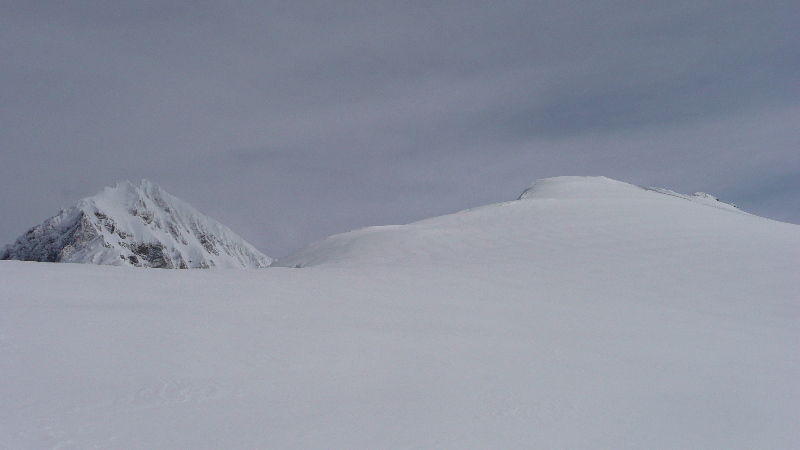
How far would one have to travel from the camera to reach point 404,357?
31.8ft

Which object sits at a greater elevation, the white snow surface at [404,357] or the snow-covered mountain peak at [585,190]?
the snow-covered mountain peak at [585,190]

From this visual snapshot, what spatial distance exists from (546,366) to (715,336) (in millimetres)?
6697

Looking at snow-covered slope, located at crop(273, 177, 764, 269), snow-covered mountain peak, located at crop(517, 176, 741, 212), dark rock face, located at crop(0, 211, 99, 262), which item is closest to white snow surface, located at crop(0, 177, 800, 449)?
snow-covered slope, located at crop(273, 177, 764, 269)

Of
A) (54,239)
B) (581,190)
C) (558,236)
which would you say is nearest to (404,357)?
(558,236)

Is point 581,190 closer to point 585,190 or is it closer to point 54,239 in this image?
point 585,190

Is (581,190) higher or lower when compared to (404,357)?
higher

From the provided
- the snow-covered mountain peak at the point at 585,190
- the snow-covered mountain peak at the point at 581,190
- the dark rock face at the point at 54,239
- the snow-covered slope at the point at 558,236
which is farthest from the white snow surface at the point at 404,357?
the dark rock face at the point at 54,239

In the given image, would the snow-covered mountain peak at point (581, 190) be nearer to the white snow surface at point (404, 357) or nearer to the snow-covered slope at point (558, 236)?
the snow-covered slope at point (558, 236)

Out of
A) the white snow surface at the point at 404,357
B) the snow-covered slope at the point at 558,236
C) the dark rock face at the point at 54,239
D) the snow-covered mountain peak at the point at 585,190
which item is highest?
the dark rock face at the point at 54,239

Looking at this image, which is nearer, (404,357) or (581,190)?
(404,357)

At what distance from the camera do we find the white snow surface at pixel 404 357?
654 centimetres

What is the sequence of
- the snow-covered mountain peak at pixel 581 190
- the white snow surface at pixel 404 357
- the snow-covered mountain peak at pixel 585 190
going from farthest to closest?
the snow-covered mountain peak at pixel 581 190
the snow-covered mountain peak at pixel 585 190
the white snow surface at pixel 404 357

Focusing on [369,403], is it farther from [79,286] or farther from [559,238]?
[559,238]

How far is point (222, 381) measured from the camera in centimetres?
765
